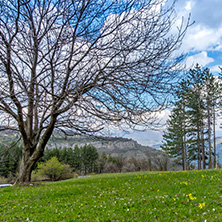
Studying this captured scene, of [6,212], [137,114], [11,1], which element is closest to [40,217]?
[6,212]

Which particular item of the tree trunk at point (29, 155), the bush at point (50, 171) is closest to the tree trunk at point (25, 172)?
the tree trunk at point (29, 155)

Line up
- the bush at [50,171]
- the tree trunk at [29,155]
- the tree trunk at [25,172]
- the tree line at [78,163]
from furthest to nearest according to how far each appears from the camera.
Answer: the tree line at [78,163]
the bush at [50,171]
the tree trunk at [25,172]
the tree trunk at [29,155]

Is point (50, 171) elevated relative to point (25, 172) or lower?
lower

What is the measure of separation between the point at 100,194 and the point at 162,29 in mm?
5614

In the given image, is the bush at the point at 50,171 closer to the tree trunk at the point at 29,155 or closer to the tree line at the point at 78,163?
the tree line at the point at 78,163

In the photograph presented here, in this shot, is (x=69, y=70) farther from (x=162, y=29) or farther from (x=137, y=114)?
(x=162, y=29)

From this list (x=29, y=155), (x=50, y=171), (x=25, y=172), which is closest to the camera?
(x=25, y=172)

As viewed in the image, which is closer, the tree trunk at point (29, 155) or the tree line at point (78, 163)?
the tree trunk at point (29, 155)

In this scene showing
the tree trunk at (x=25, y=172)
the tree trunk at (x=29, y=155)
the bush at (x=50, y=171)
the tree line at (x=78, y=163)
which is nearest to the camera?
the tree trunk at (x=29, y=155)

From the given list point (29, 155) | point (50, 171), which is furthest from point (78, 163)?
point (29, 155)

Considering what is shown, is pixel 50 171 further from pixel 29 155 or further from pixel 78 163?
pixel 29 155

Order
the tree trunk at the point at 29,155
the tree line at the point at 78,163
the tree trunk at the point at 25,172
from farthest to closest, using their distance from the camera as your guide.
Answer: the tree line at the point at 78,163
the tree trunk at the point at 25,172
the tree trunk at the point at 29,155

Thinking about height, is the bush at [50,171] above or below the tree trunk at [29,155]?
below

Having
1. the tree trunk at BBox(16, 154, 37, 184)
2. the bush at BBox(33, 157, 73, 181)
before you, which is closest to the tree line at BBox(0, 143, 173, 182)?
the bush at BBox(33, 157, 73, 181)
